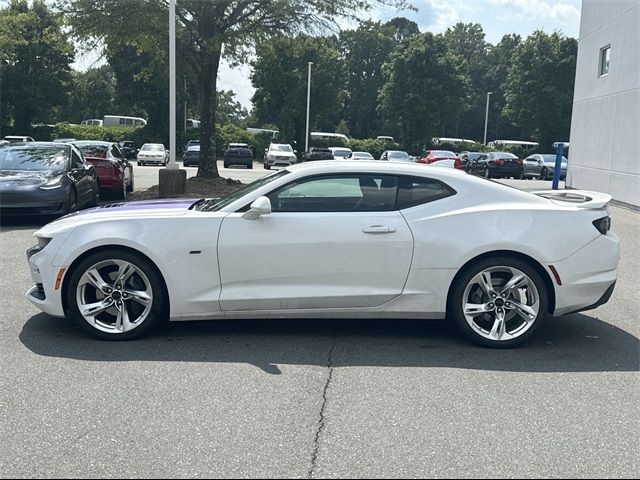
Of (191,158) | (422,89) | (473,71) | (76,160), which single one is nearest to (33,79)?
(191,158)

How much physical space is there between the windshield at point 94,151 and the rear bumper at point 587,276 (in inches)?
487

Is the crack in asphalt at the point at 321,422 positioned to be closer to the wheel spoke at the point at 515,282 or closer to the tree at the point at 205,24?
the wheel spoke at the point at 515,282

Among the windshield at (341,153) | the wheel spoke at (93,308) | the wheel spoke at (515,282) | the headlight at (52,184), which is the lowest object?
the wheel spoke at (93,308)

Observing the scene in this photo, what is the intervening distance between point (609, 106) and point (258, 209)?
16966 mm

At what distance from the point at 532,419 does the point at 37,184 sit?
30.4 ft

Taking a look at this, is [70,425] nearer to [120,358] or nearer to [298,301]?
[120,358]

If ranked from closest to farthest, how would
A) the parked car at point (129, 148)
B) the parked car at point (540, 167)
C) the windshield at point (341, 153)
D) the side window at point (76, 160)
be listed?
1. the side window at point (76, 160)
2. the parked car at point (540, 167)
3. the parked car at point (129, 148)
4. the windshield at point (341, 153)

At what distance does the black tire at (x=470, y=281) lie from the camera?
5109 millimetres

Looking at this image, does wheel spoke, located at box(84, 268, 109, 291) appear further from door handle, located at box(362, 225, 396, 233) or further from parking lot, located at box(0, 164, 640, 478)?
door handle, located at box(362, 225, 396, 233)

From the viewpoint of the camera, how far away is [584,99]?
21906mm

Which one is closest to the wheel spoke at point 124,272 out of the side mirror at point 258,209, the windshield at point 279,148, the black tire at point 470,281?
the side mirror at point 258,209

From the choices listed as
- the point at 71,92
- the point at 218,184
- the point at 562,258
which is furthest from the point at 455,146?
the point at 562,258

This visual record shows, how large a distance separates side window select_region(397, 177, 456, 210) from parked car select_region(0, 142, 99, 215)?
7.30 m

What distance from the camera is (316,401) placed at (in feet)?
13.4
